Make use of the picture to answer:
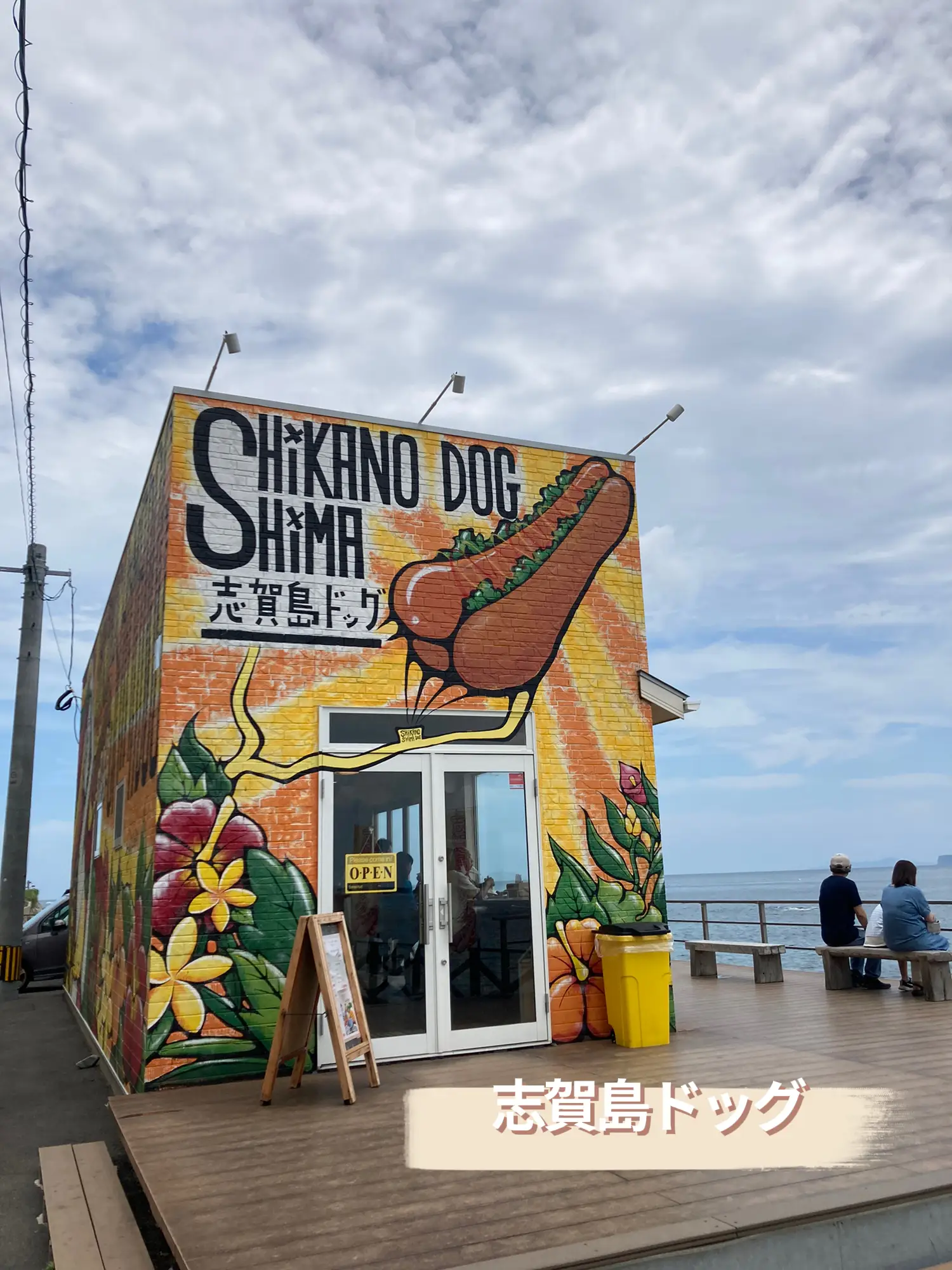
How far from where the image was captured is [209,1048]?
6984mm

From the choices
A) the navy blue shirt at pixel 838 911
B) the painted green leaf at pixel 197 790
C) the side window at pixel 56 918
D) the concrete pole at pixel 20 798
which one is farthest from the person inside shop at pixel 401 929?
the side window at pixel 56 918

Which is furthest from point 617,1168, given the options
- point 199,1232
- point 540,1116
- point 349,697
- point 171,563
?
point 171,563

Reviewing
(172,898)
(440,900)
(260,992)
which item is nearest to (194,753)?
(172,898)

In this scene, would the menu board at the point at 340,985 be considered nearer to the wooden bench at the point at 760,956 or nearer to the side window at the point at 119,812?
the side window at the point at 119,812

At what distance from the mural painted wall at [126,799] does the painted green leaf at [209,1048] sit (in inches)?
9.0

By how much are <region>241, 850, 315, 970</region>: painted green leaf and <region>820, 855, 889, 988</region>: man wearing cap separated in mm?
6463

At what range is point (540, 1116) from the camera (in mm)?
5793

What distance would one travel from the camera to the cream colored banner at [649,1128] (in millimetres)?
4949

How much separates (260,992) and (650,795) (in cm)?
365

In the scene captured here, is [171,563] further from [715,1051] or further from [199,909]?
[715,1051]

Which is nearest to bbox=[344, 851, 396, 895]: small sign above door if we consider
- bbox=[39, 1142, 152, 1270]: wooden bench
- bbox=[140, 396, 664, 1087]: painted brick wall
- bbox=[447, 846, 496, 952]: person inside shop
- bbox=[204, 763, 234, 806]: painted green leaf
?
bbox=[140, 396, 664, 1087]: painted brick wall

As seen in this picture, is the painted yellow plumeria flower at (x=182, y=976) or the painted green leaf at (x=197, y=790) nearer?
the painted yellow plumeria flower at (x=182, y=976)

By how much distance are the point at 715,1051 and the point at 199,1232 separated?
14.4 ft

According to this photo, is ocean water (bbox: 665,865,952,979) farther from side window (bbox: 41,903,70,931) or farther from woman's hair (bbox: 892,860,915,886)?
side window (bbox: 41,903,70,931)
